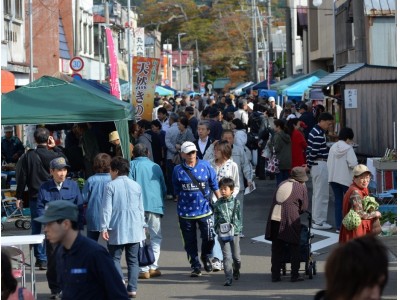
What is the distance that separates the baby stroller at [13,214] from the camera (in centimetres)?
1728

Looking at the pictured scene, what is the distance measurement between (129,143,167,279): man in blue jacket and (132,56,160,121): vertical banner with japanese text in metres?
12.3

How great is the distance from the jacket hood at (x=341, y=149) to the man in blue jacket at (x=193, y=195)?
3646 mm

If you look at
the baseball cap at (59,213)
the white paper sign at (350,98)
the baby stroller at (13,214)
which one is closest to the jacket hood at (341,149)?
the baby stroller at (13,214)

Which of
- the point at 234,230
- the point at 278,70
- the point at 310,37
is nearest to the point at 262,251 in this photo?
the point at 234,230

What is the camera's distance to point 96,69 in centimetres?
6531

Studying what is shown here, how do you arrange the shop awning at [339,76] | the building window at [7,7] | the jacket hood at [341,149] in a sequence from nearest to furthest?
the jacket hood at [341,149]
the shop awning at [339,76]
the building window at [7,7]

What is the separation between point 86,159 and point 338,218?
546 cm

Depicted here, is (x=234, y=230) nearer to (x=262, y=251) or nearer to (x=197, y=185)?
(x=197, y=185)

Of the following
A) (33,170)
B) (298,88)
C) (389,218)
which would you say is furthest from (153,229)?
(298,88)

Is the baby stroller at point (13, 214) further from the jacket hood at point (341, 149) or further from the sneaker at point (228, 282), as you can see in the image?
the sneaker at point (228, 282)

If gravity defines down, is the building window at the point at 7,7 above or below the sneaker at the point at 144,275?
above

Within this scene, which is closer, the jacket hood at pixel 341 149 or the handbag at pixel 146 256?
the handbag at pixel 146 256

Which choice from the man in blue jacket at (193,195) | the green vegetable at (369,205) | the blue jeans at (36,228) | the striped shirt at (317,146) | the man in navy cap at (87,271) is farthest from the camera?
the striped shirt at (317,146)

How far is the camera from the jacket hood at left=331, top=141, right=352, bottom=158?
1543 centimetres
